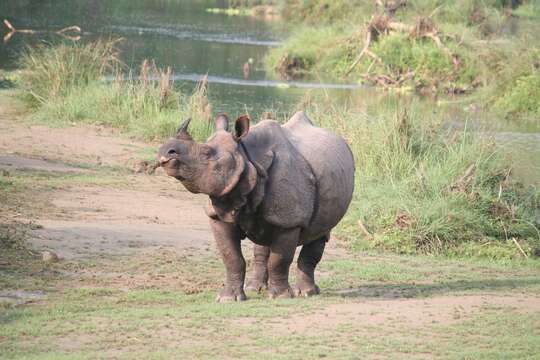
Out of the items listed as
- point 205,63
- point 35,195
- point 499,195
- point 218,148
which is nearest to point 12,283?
point 218,148

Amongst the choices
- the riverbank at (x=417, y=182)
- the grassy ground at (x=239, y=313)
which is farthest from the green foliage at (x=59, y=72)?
the grassy ground at (x=239, y=313)

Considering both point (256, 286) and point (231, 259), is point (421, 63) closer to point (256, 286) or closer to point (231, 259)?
point (256, 286)

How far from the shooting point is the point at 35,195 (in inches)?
533

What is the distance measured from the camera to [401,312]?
8758mm

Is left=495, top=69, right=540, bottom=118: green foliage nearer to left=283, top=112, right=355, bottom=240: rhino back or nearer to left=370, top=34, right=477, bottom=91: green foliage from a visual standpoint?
left=370, top=34, right=477, bottom=91: green foliage

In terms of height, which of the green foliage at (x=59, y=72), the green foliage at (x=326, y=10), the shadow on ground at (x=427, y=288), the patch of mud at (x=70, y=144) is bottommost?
the green foliage at (x=326, y=10)

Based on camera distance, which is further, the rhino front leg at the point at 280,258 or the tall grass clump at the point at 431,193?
the tall grass clump at the point at 431,193

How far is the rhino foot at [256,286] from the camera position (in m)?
9.82

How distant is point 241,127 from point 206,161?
515mm

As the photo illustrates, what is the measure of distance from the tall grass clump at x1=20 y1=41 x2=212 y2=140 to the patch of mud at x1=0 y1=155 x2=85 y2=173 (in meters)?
3.76

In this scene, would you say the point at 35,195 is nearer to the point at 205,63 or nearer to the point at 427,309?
the point at 427,309

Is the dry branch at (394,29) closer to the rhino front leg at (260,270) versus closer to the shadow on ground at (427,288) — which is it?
the shadow on ground at (427,288)

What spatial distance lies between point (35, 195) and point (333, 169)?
207 inches

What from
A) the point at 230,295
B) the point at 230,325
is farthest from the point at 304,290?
the point at 230,325
